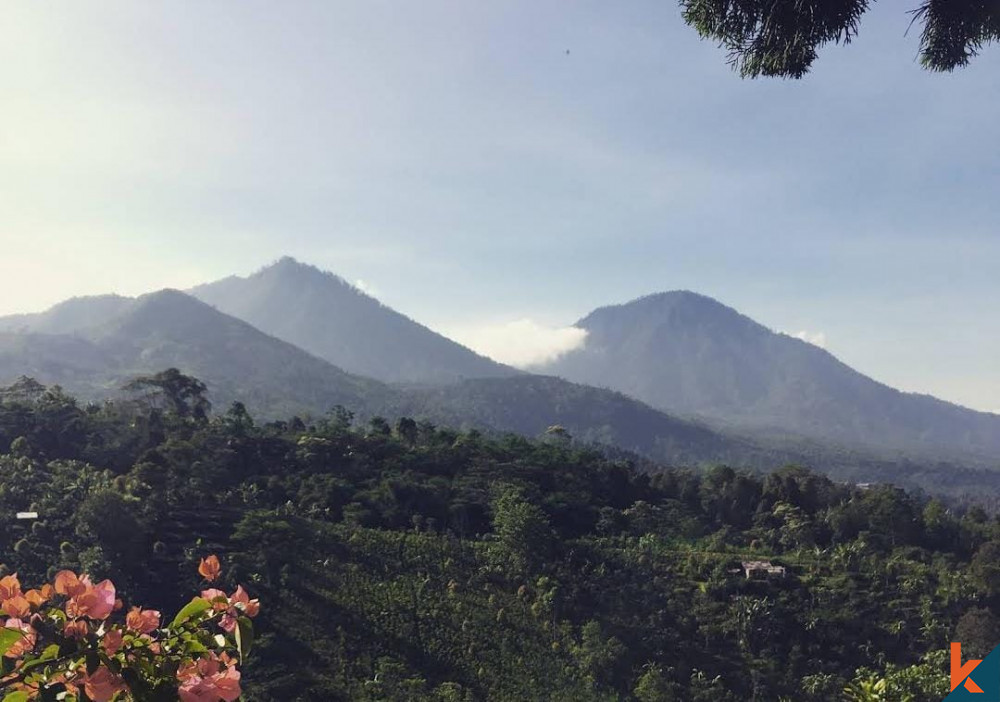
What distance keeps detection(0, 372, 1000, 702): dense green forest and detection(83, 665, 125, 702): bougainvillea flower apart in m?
17.1

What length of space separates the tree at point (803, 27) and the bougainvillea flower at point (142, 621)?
554cm

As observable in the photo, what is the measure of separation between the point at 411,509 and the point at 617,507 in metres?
12.9

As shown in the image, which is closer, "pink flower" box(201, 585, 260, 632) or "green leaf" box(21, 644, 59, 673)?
"green leaf" box(21, 644, 59, 673)

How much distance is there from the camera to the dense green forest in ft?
66.7

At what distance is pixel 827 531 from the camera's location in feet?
118

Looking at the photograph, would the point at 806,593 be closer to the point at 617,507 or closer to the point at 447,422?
the point at 617,507

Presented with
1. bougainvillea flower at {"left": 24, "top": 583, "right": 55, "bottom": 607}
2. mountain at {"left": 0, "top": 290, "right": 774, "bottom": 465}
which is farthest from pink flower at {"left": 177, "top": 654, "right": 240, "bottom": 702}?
mountain at {"left": 0, "top": 290, "right": 774, "bottom": 465}

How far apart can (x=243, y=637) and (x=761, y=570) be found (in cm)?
2978

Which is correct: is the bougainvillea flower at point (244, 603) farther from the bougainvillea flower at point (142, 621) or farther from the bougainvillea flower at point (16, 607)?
the bougainvillea flower at point (16, 607)

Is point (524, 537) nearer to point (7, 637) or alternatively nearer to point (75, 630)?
point (75, 630)

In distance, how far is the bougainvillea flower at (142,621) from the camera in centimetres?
223

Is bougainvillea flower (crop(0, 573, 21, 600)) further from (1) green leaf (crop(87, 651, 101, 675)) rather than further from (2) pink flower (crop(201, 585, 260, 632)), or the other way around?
(2) pink flower (crop(201, 585, 260, 632))

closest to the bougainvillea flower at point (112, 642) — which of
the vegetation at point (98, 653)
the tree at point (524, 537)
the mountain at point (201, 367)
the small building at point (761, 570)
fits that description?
the vegetation at point (98, 653)

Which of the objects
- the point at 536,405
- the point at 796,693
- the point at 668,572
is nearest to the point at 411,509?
the point at 668,572
